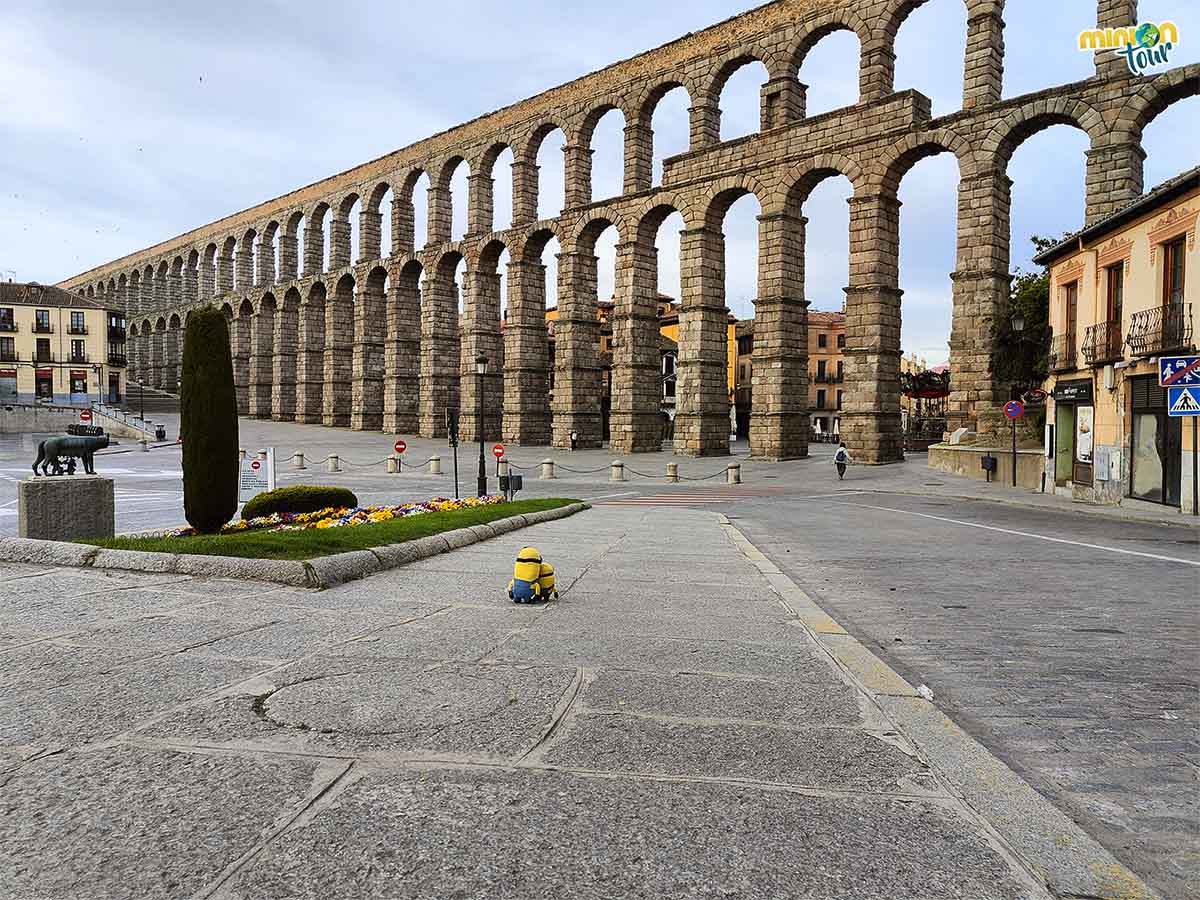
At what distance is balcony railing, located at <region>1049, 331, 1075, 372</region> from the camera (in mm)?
22328

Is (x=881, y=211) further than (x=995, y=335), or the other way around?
(x=881, y=211)

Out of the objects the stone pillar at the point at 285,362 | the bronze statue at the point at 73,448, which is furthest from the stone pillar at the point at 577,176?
the bronze statue at the point at 73,448

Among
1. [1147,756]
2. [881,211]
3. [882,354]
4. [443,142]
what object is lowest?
[1147,756]

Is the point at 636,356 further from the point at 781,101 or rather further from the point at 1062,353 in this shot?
the point at 1062,353

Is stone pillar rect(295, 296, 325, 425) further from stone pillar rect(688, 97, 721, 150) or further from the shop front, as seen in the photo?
the shop front

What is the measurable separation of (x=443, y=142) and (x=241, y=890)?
58.2m

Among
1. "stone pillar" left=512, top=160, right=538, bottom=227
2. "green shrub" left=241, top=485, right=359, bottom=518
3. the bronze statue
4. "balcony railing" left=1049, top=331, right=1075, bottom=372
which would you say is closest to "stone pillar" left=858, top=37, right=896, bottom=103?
"balcony railing" left=1049, top=331, right=1075, bottom=372

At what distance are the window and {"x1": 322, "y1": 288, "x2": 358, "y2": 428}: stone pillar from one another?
5482 centimetres

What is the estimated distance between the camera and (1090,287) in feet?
70.6

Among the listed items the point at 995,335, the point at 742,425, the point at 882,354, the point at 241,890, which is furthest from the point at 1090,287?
the point at 742,425

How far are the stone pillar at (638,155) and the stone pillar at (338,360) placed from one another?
1157 inches

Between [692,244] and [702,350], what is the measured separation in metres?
5.29

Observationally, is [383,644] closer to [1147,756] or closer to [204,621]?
[204,621]

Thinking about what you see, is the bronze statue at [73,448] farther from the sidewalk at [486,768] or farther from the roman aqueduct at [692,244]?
the roman aqueduct at [692,244]
